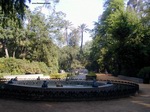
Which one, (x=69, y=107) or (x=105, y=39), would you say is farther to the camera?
(x=105, y=39)

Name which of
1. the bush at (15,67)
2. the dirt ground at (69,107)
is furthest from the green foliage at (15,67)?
the dirt ground at (69,107)

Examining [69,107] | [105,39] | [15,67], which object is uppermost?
[105,39]

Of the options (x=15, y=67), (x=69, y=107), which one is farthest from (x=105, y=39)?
(x=69, y=107)

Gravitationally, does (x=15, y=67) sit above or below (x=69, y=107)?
above

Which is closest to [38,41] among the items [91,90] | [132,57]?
[132,57]

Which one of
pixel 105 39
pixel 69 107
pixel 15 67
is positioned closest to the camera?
pixel 69 107

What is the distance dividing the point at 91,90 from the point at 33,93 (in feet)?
10.8

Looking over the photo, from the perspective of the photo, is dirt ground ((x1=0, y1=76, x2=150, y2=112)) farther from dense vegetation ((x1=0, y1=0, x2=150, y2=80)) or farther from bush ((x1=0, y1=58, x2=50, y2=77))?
bush ((x1=0, y1=58, x2=50, y2=77))

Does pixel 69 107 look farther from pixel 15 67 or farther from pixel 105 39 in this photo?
pixel 105 39

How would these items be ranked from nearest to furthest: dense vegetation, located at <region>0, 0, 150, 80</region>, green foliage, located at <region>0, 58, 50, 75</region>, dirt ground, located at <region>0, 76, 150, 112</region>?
dirt ground, located at <region>0, 76, 150, 112</region> < dense vegetation, located at <region>0, 0, 150, 80</region> < green foliage, located at <region>0, 58, 50, 75</region>

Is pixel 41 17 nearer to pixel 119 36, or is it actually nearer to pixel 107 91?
pixel 119 36

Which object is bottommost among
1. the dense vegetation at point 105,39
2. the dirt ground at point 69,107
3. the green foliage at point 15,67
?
the dirt ground at point 69,107

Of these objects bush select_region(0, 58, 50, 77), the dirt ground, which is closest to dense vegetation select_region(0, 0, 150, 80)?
bush select_region(0, 58, 50, 77)

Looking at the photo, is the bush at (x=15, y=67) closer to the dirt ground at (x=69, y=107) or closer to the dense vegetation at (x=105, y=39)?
the dense vegetation at (x=105, y=39)
